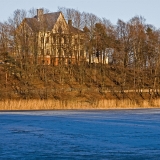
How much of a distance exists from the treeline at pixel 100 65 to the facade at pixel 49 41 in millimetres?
487

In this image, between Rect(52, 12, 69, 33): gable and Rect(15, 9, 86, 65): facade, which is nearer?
Rect(15, 9, 86, 65): facade

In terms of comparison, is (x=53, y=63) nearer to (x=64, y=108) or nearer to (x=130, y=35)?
(x=130, y=35)

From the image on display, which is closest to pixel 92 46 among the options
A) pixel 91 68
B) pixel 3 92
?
pixel 91 68

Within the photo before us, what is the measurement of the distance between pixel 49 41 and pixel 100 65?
25.2 feet

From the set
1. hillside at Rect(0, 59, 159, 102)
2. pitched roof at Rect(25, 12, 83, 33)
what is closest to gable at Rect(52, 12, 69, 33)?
pitched roof at Rect(25, 12, 83, 33)

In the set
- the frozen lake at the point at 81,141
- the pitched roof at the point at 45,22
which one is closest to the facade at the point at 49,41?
the pitched roof at the point at 45,22

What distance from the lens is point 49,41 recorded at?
59250 mm

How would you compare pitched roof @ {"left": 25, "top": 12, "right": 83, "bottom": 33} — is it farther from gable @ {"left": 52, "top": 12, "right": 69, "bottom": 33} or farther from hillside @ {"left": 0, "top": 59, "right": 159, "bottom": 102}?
hillside @ {"left": 0, "top": 59, "right": 159, "bottom": 102}

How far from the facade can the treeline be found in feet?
1.60

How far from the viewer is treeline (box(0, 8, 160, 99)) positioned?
5312 centimetres

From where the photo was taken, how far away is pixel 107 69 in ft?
198

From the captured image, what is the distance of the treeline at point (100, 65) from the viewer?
5312 cm

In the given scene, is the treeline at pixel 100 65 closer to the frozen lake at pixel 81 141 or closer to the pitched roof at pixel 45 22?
the pitched roof at pixel 45 22

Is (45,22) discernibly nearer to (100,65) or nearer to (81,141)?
(100,65)
